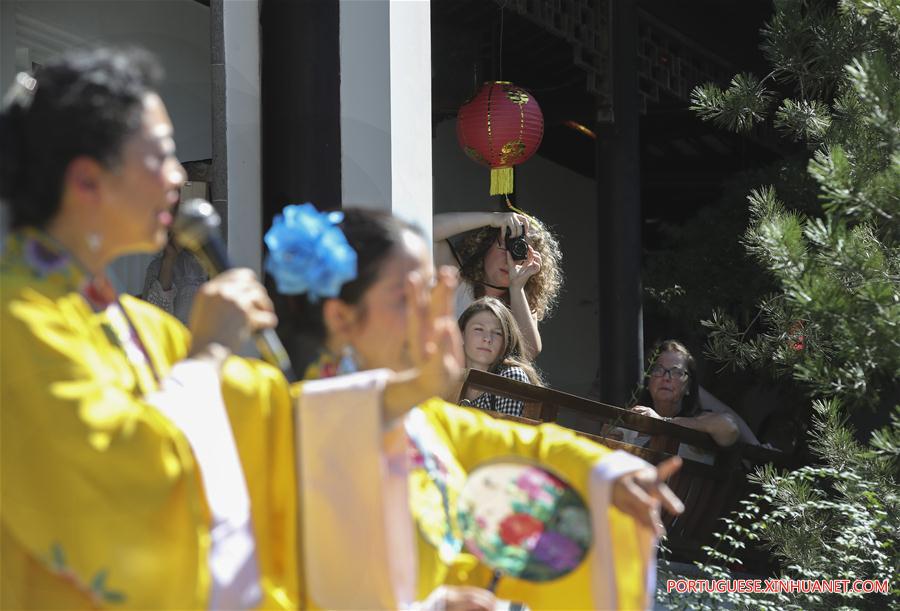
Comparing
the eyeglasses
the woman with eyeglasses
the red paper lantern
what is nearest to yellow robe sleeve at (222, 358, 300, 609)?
the woman with eyeglasses

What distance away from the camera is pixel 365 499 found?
1877 mm

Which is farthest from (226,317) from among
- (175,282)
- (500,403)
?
(500,403)

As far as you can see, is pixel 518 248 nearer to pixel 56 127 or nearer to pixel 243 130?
pixel 243 130

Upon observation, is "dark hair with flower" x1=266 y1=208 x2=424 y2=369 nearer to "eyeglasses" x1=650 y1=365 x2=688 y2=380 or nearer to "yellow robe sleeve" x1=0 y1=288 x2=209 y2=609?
"yellow robe sleeve" x1=0 y1=288 x2=209 y2=609

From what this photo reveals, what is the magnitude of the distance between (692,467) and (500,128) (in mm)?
1869

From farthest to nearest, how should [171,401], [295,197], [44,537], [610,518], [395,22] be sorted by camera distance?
[395,22]
[295,197]
[610,518]
[171,401]
[44,537]

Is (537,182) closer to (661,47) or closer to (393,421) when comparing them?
(661,47)

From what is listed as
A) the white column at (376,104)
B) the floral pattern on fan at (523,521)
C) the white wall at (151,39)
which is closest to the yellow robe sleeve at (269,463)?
the floral pattern on fan at (523,521)

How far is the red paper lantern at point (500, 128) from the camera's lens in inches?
226

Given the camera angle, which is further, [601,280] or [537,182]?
[537,182]

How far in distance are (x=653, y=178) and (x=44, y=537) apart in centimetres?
888

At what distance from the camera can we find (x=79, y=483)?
1.59 metres

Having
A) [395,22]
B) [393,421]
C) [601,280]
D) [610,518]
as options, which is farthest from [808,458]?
[393,421]

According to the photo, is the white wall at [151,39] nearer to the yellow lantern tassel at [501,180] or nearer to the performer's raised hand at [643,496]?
the yellow lantern tassel at [501,180]
